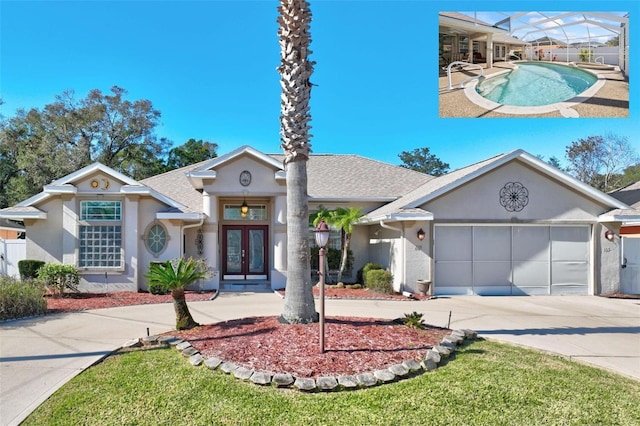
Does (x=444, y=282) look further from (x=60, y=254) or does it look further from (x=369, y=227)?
(x=60, y=254)

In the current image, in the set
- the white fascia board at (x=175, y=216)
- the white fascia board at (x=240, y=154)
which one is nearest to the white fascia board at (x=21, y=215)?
the white fascia board at (x=175, y=216)

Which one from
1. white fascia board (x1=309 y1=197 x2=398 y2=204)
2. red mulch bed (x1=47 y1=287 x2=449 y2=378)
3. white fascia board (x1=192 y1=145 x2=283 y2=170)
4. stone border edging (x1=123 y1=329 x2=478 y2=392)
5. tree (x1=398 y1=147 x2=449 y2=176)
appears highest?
tree (x1=398 y1=147 x2=449 y2=176)

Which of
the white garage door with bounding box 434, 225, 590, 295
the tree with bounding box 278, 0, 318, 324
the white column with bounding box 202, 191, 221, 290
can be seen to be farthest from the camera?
the white column with bounding box 202, 191, 221, 290

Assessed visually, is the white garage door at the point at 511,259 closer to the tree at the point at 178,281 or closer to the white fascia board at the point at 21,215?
the tree at the point at 178,281

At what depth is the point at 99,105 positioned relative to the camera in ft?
98.4

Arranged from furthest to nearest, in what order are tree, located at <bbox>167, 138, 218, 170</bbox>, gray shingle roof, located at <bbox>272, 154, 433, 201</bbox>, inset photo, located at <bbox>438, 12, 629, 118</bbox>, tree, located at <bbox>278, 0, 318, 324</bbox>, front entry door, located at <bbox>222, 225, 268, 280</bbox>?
tree, located at <bbox>167, 138, 218, 170</bbox> < gray shingle roof, located at <bbox>272, 154, 433, 201</bbox> < front entry door, located at <bbox>222, 225, 268, 280</bbox> < inset photo, located at <bbox>438, 12, 629, 118</bbox> < tree, located at <bbox>278, 0, 318, 324</bbox>

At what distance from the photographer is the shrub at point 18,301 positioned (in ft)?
30.9

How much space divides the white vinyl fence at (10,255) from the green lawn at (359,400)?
475 inches

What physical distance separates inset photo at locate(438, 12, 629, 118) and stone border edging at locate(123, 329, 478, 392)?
869cm

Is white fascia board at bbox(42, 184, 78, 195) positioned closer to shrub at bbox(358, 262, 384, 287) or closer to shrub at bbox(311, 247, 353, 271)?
shrub at bbox(311, 247, 353, 271)

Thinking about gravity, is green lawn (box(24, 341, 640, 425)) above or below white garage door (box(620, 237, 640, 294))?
below

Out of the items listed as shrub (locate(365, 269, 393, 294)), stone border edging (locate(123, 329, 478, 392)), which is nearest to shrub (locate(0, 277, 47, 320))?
stone border edging (locate(123, 329, 478, 392))

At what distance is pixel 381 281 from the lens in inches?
553

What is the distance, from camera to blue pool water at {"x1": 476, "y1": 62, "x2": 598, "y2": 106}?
40.9 ft
